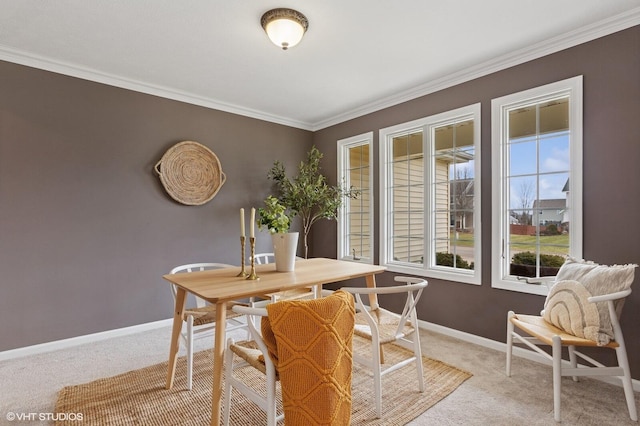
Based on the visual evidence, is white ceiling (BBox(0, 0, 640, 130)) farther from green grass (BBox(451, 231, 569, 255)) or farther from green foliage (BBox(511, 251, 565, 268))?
green foliage (BBox(511, 251, 565, 268))

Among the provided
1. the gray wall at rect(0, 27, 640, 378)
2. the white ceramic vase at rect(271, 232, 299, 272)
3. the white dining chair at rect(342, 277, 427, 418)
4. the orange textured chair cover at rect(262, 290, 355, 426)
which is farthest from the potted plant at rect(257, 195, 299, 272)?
the gray wall at rect(0, 27, 640, 378)

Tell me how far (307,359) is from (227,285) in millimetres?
697

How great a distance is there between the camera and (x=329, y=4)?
2.12m

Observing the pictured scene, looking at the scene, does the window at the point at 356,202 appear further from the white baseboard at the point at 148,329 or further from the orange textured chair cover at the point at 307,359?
the orange textured chair cover at the point at 307,359

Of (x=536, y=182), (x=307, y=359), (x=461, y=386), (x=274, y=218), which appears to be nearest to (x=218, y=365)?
(x=307, y=359)

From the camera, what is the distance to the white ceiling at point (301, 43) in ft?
7.11

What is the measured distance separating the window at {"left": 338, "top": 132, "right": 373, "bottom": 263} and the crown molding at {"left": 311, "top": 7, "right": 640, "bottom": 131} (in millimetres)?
537

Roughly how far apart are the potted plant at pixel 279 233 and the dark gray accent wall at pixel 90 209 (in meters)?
1.82

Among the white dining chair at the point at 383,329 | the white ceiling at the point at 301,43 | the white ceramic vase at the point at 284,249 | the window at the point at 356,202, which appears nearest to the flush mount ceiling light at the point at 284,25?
the white ceiling at the point at 301,43

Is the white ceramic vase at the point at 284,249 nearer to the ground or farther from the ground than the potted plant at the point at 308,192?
nearer to the ground

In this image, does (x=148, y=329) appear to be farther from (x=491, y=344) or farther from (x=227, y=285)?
(x=491, y=344)

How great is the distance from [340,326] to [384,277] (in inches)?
99.3

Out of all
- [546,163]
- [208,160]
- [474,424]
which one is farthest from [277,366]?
[208,160]

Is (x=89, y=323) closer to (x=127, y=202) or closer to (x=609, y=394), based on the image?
(x=127, y=202)
